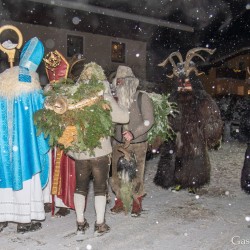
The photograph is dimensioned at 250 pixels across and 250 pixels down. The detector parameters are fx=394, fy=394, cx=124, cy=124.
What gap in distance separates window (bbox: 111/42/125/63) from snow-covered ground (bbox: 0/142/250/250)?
16.0 metres

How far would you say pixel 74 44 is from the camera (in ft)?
67.3

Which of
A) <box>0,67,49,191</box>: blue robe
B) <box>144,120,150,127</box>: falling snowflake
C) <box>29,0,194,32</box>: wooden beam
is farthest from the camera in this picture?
<box>29,0,194,32</box>: wooden beam

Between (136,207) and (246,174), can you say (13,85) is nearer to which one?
(136,207)

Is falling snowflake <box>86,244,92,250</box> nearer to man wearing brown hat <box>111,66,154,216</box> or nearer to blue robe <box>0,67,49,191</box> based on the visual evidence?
blue robe <box>0,67,49,191</box>

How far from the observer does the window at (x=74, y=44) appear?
20.4 meters

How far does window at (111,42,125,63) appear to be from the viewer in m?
22.2

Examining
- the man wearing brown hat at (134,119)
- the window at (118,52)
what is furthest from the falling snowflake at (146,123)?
the window at (118,52)

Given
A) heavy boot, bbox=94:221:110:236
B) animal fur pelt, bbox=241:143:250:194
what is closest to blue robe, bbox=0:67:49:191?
heavy boot, bbox=94:221:110:236

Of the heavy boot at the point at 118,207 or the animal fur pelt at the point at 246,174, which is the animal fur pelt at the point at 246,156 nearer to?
the animal fur pelt at the point at 246,174

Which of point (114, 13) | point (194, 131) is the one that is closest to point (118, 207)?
point (194, 131)

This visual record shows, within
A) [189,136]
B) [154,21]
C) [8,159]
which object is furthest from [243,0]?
[154,21]

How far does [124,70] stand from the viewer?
209 inches

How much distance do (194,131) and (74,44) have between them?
50.0ft

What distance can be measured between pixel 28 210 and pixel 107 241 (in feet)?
3.48
